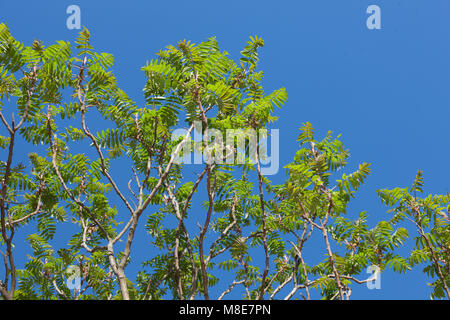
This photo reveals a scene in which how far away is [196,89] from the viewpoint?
476 centimetres

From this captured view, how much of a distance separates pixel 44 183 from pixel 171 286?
2349 mm

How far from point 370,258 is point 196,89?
3211mm

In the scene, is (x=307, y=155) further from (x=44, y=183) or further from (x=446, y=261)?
(x=44, y=183)
